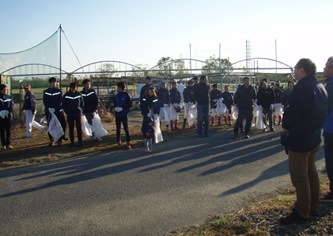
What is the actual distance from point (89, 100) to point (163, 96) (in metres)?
4.10

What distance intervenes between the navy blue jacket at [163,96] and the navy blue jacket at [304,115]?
1041 centimetres

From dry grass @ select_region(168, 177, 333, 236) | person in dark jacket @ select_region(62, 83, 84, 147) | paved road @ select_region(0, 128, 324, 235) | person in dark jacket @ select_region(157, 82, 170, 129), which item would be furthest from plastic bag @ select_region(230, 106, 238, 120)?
dry grass @ select_region(168, 177, 333, 236)

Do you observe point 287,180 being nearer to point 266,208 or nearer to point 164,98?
point 266,208

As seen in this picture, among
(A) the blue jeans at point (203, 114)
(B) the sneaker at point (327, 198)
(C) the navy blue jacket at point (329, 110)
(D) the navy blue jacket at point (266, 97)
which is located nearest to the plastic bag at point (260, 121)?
(D) the navy blue jacket at point (266, 97)

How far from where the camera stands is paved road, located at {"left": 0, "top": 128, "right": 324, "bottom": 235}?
5.06 m

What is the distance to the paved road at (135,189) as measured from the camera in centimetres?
506

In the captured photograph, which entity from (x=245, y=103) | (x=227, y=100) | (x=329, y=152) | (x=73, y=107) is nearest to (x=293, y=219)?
(x=329, y=152)

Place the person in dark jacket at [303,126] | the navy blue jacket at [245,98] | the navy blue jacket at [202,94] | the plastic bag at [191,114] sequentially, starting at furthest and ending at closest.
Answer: the plastic bag at [191,114], the navy blue jacket at [202,94], the navy blue jacket at [245,98], the person in dark jacket at [303,126]

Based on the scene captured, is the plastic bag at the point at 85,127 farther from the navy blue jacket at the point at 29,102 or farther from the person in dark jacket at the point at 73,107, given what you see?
the navy blue jacket at the point at 29,102

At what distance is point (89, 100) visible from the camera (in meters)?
11.6

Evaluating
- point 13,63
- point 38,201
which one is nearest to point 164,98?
point 38,201

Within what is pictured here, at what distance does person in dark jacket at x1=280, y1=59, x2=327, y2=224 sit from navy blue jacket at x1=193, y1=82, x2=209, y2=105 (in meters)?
7.90

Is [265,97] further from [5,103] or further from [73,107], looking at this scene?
[5,103]

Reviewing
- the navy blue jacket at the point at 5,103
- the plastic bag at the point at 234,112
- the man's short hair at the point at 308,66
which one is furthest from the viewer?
the plastic bag at the point at 234,112
